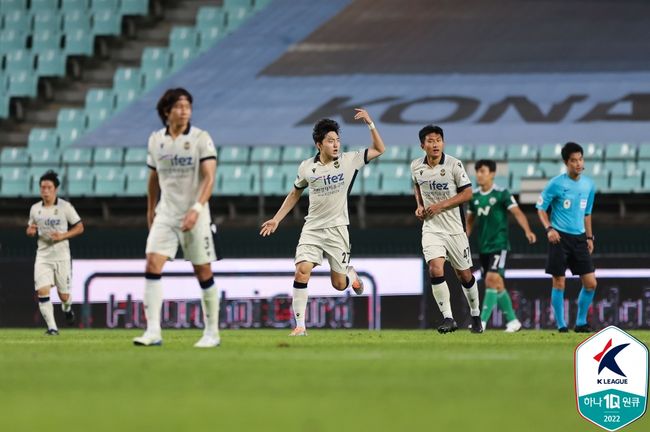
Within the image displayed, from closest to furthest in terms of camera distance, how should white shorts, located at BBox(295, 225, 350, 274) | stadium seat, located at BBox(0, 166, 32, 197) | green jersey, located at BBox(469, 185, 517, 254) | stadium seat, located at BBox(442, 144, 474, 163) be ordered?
1. white shorts, located at BBox(295, 225, 350, 274)
2. green jersey, located at BBox(469, 185, 517, 254)
3. stadium seat, located at BBox(442, 144, 474, 163)
4. stadium seat, located at BBox(0, 166, 32, 197)

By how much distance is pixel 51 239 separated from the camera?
1905cm

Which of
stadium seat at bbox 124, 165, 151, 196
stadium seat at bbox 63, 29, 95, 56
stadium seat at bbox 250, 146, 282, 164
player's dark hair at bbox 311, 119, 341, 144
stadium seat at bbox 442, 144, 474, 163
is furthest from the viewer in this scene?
stadium seat at bbox 63, 29, 95, 56

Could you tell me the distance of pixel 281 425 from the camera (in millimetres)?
5500

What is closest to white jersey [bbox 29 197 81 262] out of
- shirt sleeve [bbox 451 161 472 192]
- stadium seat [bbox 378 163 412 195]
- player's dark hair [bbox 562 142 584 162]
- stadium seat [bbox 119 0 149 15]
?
shirt sleeve [bbox 451 161 472 192]

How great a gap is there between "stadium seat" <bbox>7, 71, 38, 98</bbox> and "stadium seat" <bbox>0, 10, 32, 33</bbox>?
229 centimetres

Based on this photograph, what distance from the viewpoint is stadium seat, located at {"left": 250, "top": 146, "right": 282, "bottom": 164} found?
2938cm

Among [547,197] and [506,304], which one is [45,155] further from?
[547,197]

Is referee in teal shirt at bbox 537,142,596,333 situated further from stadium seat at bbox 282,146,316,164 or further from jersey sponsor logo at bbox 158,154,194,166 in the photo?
stadium seat at bbox 282,146,316,164

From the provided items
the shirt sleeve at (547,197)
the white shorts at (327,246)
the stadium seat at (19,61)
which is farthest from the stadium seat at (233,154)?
the white shorts at (327,246)

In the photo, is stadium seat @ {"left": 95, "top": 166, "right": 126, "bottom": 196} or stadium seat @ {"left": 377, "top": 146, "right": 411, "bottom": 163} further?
stadium seat @ {"left": 95, "top": 166, "right": 126, "bottom": 196}

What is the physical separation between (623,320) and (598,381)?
613 inches

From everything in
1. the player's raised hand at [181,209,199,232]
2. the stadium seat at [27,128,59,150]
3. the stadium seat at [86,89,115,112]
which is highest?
the stadium seat at [86,89,115,112]

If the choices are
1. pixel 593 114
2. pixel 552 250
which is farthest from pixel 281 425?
pixel 593 114

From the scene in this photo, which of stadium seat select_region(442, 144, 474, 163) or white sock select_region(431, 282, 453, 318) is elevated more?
stadium seat select_region(442, 144, 474, 163)
